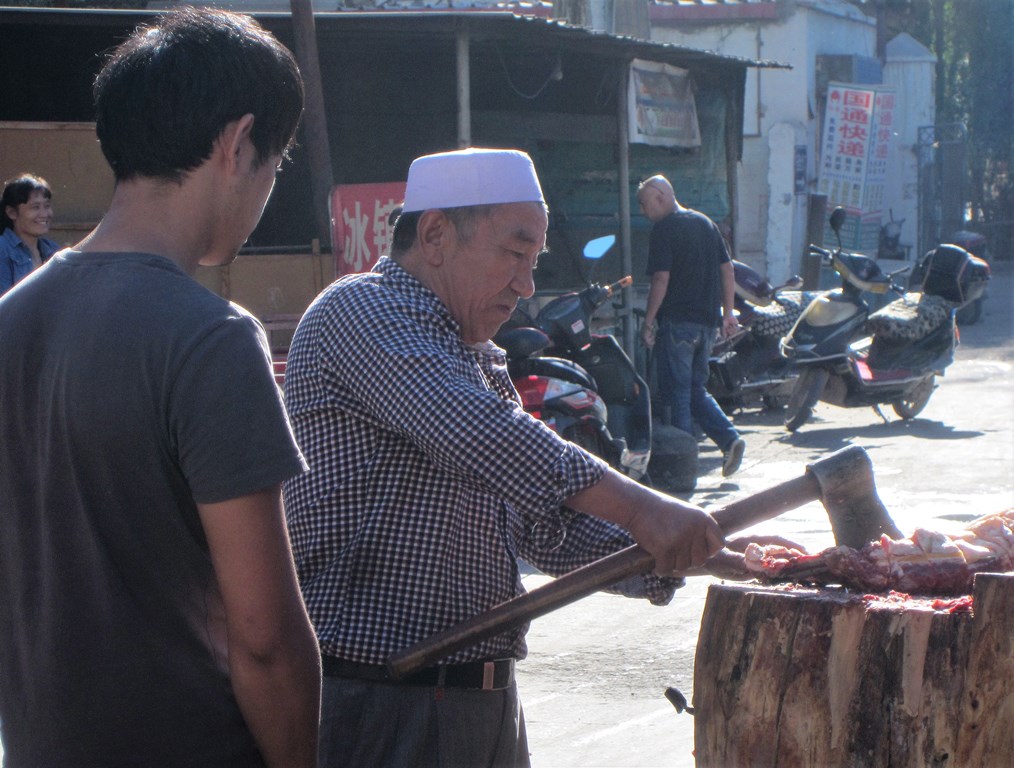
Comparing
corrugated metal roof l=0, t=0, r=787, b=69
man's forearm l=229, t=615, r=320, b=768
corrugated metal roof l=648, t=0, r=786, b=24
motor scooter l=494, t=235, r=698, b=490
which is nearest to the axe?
man's forearm l=229, t=615, r=320, b=768

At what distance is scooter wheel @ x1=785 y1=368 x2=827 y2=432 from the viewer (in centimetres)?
1048

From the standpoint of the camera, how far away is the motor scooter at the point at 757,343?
11125 millimetres

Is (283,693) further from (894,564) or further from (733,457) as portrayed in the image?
(733,457)

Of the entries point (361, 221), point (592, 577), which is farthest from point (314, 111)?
point (592, 577)

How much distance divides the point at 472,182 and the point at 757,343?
377 inches

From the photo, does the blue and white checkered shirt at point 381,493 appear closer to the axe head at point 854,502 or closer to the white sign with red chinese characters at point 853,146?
the axe head at point 854,502

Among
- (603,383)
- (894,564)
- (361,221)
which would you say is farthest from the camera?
(361,221)

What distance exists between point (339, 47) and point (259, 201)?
30.8 ft

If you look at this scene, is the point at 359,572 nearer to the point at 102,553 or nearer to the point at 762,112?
the point at 102,553

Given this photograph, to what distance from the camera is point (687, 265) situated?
28.8ft

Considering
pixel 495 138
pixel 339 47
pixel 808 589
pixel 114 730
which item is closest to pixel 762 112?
pixel 495 138

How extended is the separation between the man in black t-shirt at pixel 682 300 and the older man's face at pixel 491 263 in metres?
6.66

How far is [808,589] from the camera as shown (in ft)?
8.25

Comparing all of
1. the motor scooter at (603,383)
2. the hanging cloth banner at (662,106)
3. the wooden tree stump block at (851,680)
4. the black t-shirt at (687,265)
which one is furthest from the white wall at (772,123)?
the wooden tree stump block at (851,680)
